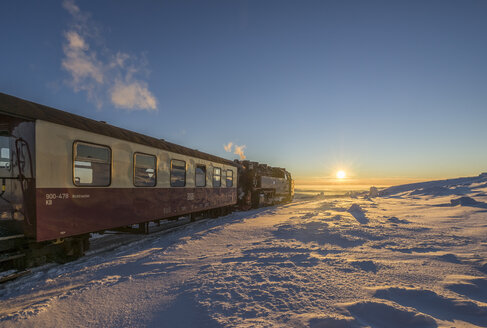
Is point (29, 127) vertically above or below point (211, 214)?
above

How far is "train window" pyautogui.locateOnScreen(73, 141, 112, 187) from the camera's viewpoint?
17.2ft

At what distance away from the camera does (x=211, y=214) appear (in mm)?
12578

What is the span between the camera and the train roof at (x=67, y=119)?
13.6 feet

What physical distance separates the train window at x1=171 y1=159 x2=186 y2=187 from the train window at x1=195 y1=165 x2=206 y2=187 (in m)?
1.07

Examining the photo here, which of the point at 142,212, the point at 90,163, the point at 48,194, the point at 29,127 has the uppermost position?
the point at 29,127

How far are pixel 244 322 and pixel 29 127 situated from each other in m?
5.32

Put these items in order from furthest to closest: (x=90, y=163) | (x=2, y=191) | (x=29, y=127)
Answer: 1. (x=90, y=163)
2. (x=2, y=191)
3. (x=29, y=127)

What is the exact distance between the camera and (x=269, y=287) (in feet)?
10.9

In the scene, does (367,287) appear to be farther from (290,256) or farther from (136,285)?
(136,285)

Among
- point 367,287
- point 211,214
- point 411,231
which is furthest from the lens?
point 211,214

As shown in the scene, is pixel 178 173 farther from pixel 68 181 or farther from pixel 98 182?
pixel 68 181

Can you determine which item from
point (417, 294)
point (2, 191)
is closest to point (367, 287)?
point (417, 294)

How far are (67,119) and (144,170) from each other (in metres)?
2.52

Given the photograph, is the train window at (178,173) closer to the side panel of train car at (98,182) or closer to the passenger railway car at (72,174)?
the side panel of train car at (98,182)
